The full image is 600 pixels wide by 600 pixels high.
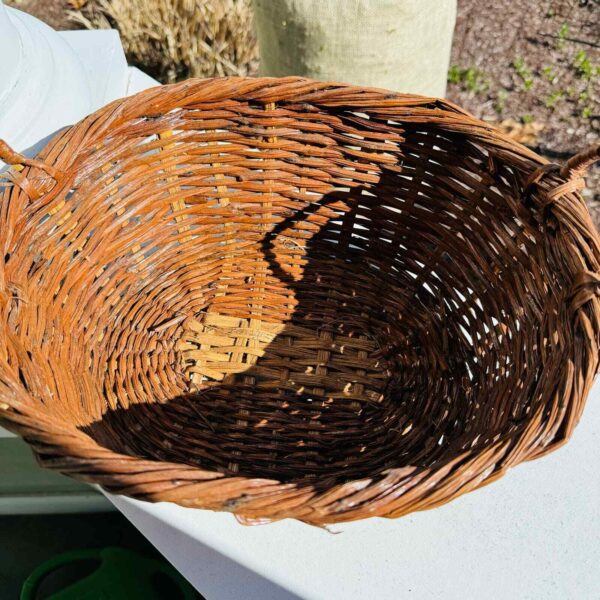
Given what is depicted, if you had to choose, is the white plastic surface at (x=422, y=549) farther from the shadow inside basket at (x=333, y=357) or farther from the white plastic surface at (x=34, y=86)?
the white plastic surface at (x=34, y=86)

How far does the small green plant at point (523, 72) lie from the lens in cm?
221

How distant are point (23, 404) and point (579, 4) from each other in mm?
2413

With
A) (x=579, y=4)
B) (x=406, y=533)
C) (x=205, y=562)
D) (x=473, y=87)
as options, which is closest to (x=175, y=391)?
(x=205, y=562)

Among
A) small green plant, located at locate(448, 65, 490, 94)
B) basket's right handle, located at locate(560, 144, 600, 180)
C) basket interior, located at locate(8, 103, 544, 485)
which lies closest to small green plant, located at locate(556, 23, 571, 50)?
small green plant, located at locate(448, 65, 490, 94)

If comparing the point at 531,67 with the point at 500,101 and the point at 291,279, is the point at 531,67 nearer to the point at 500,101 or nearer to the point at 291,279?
the point at 500,101

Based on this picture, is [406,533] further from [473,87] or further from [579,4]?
[579,4]

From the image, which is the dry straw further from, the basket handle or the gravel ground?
the basket handle

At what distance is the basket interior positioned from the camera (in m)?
1.04

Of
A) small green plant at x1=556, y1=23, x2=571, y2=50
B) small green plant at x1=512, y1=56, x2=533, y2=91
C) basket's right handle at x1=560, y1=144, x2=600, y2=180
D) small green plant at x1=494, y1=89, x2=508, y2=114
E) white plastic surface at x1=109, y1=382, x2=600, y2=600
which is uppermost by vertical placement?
small green plant at x1=556, y1=23, x2=571, y2=50

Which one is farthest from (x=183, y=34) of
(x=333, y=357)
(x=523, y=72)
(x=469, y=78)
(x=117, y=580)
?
(x=117, y=580)

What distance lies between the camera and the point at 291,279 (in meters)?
1.31

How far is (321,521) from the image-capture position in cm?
65

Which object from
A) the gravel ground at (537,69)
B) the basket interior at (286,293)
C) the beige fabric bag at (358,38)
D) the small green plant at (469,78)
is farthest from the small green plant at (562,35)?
the basket interior at (286,293)

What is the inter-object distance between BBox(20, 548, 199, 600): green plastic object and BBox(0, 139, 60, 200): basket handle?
0.62m
